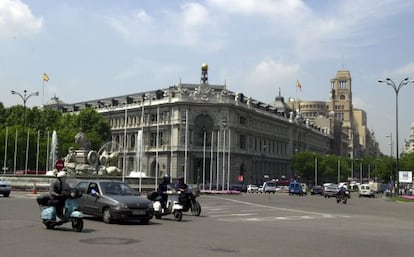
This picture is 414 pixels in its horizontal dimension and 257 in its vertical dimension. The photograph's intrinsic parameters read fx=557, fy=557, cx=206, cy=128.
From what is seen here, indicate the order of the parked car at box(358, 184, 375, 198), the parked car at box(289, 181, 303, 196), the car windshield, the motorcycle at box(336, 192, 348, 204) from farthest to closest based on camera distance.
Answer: the parked car at box(358, 184, 375, 198) → the parked car at box(289, 181, 303, 196) → the motorcycle at box(336, 192, 348, 204) → the car windshield

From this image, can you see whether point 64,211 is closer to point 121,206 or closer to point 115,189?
point 121,206

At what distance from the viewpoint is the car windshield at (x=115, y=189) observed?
1991 centimetres

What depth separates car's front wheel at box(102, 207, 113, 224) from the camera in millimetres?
18817

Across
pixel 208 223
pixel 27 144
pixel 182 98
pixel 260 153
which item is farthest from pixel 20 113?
pixel 208 223

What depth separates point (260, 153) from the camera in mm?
123312

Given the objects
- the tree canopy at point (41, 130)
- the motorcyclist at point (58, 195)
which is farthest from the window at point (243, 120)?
the motorcyclist at point (58, 195)

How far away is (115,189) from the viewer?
20.2m

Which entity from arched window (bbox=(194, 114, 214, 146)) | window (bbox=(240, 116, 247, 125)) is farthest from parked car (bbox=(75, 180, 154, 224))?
window (bbox=(240, 116, 247, 125))

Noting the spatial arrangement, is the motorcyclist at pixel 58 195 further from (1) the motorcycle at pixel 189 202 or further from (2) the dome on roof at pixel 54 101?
(2) the dome on roof at pixel 54 101

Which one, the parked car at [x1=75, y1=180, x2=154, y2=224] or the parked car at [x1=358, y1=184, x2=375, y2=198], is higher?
the parked car at [x1=75, y1=180, x2=154, y2=224]

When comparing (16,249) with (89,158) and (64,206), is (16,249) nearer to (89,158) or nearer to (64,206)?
(64,206)

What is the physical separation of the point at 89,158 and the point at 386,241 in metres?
39.8

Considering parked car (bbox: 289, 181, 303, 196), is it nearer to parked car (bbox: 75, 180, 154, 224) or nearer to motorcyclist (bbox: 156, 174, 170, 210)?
motorcyclist (bbox: 156, 174, 170, 210)

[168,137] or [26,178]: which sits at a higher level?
[168,137]
